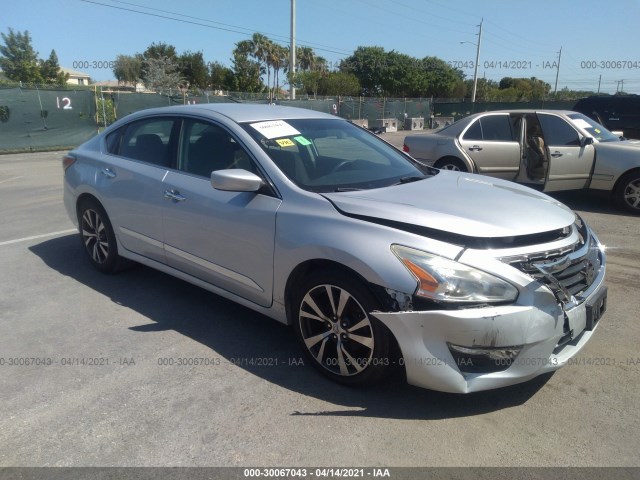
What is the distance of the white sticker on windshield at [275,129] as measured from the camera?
3857 millimetres

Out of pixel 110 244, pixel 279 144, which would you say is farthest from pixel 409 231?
pixel 110 244

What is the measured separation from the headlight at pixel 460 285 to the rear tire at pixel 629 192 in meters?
6.57

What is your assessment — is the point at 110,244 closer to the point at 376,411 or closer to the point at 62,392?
the point at 62,392

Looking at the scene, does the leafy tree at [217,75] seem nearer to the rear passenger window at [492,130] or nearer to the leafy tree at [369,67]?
the leafy tree at [369,67]

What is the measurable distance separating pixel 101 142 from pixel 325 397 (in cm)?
356

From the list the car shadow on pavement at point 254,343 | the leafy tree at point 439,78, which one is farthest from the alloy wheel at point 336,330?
the leafy tree at point 439,78

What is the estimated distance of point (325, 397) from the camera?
123 inches

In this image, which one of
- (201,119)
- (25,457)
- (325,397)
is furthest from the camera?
(201,119)

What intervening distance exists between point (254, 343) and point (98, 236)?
2.26 m

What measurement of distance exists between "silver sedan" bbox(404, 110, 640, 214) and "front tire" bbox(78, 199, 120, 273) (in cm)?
600

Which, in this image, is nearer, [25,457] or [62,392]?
[25,457]

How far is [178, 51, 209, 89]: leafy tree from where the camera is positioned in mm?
72438

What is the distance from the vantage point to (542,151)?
863 centimetres

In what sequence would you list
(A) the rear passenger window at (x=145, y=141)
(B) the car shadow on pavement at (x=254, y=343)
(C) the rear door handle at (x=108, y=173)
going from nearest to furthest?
(B) the car shadow on pavement at (x=254, y=343)
(A) the rear passenger window at (x=145, y=141)
(C) the rear door handle at (x=108, y=173)
